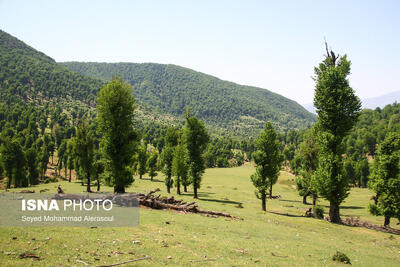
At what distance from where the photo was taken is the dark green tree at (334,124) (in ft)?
121

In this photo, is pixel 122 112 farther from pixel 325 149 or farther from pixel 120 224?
pixel 325 149

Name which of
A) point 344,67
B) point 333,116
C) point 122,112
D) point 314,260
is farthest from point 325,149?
point 122,112

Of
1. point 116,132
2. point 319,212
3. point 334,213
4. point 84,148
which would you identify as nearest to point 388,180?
point 334,213

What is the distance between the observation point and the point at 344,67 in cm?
3919

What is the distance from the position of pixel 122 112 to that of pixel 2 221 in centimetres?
2128

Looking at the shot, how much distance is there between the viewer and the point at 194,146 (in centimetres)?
5759

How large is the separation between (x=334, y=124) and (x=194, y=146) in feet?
99.3

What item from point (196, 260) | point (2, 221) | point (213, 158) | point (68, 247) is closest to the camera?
point (68, 247)

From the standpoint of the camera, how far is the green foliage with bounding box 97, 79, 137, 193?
3462 centimetres

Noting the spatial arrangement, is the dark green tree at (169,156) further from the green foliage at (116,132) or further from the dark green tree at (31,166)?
the dark green tree at (31,166)

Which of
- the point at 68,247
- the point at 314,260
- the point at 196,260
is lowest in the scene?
the point at 314,260

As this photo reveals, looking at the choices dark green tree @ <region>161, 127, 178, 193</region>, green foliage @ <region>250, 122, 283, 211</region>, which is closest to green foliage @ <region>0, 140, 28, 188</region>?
dark green tree @ <region>161, 127, 178, 193</region>

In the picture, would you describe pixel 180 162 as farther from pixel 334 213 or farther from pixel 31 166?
pixel 31 166

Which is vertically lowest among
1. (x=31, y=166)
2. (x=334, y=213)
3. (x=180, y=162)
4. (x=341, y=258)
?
(x=334, y=213)
